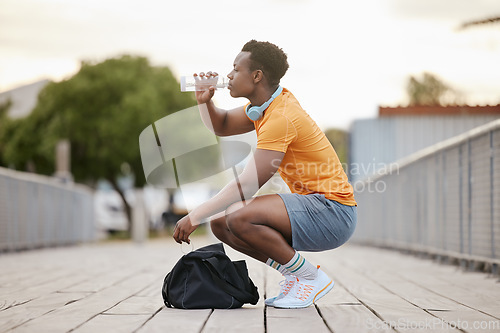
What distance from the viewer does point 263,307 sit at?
4090 mm

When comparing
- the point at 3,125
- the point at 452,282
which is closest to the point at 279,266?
the point at 452,282

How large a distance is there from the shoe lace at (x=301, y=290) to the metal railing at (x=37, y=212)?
7.34 meters

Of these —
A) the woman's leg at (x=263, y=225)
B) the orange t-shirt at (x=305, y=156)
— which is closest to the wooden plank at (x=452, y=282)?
the orange t-shirt at (x=305, y=156)

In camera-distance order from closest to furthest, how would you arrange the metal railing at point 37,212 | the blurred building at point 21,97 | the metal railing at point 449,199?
the metal railing at point 449,199 → the metal railing at point 37,212 → the blurred building at point 21,97

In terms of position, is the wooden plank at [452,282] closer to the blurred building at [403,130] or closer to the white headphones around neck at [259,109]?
the white headphones around neck at [259,109]

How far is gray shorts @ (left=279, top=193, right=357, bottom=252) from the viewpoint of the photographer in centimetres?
396

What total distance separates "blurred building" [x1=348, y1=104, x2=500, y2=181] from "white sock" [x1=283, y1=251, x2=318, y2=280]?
1259 centimetres

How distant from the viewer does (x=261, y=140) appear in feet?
12.6

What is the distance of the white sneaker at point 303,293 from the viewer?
400cm

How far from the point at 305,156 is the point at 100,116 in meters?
26.7

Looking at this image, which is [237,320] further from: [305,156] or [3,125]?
[3,125]

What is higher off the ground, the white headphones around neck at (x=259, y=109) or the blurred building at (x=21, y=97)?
the blurred building at (x=21, y=97)

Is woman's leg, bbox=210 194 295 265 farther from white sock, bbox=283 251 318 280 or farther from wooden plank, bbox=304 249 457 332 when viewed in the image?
wooden plank, bbox=304 249 457 332

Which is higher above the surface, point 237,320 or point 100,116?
point 100,116
